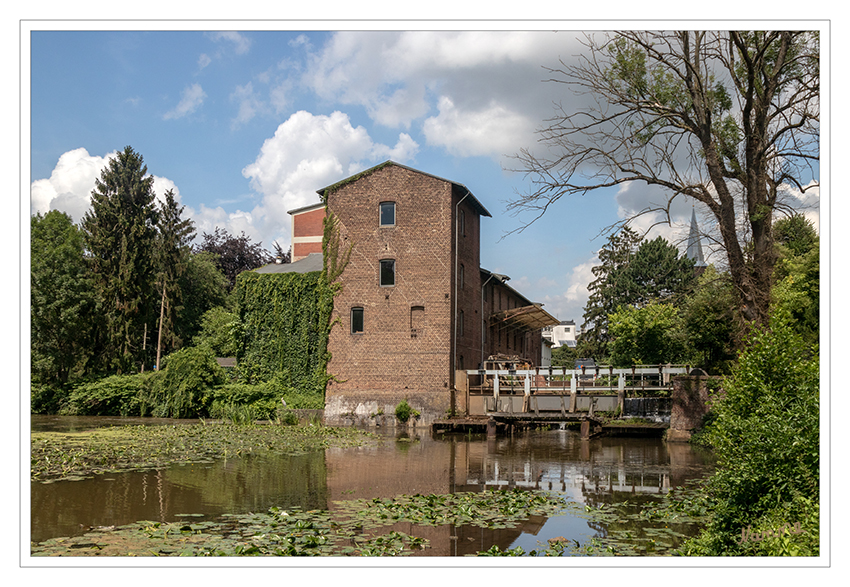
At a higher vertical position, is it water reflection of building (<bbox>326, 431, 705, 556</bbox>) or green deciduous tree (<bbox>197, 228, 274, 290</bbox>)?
green deciduous tree (<bbox>197, 228, 274, 290</bbox>)

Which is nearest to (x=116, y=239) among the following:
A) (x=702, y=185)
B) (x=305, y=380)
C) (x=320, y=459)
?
(x=305, y=380)

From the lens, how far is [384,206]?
26.8 m

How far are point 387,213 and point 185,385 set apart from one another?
1120 centimetres

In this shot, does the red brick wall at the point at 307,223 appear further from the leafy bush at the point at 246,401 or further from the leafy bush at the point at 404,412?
the leafy bush at the point at 404,412

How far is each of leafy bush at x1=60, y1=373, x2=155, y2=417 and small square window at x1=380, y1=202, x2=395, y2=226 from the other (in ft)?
45.3

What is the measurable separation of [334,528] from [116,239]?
114ft

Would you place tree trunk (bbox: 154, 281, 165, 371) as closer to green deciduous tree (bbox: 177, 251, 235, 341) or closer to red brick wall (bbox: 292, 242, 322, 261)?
green deciduous tree (bbox: 177, 251, 235, 341)

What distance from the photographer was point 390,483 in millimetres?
10867

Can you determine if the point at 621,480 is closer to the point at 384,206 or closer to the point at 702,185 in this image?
the point at 702,185

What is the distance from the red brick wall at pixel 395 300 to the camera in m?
25.6

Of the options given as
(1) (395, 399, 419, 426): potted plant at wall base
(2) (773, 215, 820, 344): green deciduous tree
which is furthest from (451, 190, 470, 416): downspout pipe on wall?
(2) (773, 215, 820, 344): green deciduous tree

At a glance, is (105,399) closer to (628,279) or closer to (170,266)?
(170,266)

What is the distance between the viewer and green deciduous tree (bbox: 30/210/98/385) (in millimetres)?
30422

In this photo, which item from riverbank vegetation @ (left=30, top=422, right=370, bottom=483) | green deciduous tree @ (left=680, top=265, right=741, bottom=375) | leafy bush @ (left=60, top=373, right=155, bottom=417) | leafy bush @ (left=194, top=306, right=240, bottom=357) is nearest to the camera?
riverbank vegetation @ (left=30, top=422, right=370, bottom=483)
